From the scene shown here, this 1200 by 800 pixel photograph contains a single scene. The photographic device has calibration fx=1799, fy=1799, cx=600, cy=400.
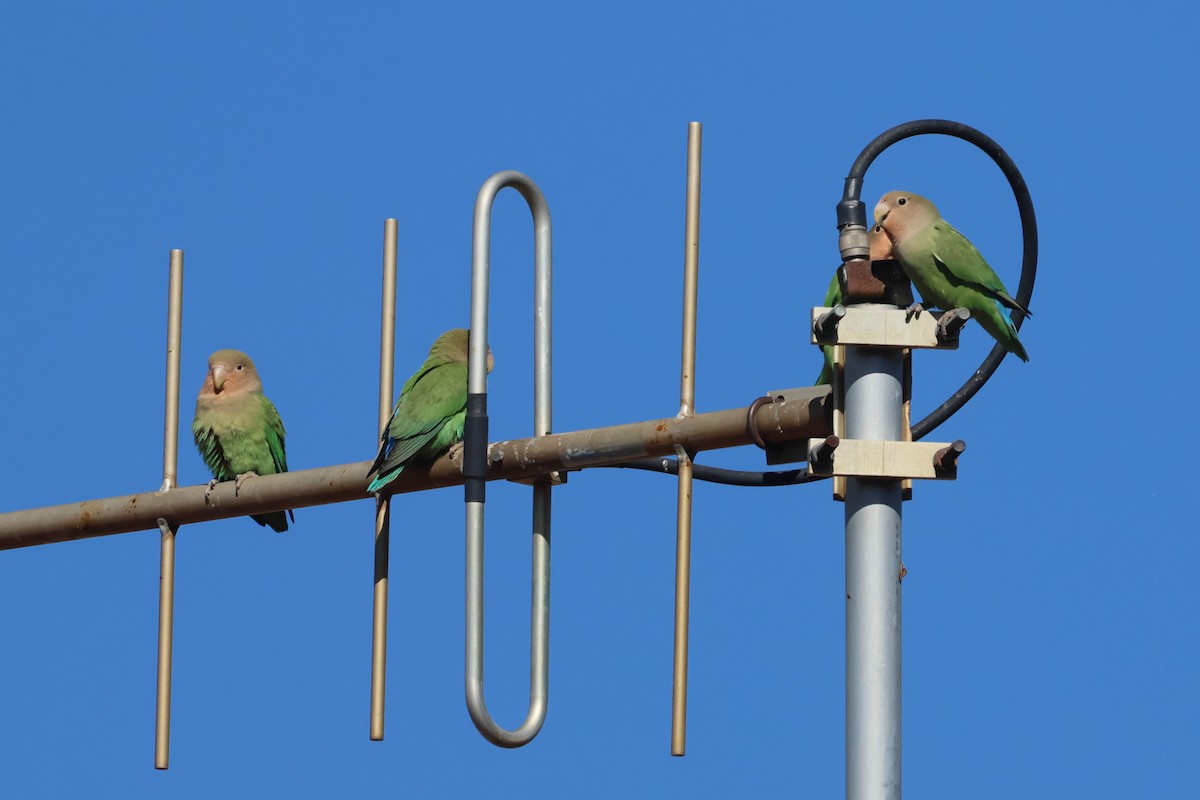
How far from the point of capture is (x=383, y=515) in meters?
6.59

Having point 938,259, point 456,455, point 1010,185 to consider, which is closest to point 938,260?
point 938,259

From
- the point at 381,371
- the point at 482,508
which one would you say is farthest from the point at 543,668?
the point at 381,371

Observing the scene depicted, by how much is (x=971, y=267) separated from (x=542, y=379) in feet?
6.44

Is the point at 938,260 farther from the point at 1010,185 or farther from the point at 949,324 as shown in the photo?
the point at 949,324

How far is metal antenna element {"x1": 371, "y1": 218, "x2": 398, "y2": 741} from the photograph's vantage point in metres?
6.46

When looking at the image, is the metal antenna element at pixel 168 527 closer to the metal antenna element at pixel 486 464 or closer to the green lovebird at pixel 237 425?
the metal antenna element at pixel 486 464

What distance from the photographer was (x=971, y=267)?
695 cm

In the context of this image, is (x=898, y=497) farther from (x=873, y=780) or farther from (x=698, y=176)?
(x=698, y=176)

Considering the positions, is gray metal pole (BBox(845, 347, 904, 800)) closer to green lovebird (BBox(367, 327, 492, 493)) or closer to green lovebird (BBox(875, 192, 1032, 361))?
green lovebird (BBox(875, 192, 1032, 361))

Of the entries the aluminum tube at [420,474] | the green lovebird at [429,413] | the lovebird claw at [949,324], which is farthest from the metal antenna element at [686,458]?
the green lovebird at [429,413]

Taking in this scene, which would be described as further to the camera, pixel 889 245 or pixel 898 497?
pixel 889 245

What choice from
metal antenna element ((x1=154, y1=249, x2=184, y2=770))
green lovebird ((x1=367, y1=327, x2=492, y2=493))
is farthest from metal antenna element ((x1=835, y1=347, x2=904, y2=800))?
metal antenna element ((x1=154, y1=249, x2=184, y2=770))

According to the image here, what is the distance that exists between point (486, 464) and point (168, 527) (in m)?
2.09

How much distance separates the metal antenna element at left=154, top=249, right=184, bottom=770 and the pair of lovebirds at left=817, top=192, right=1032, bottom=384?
9.01ft
